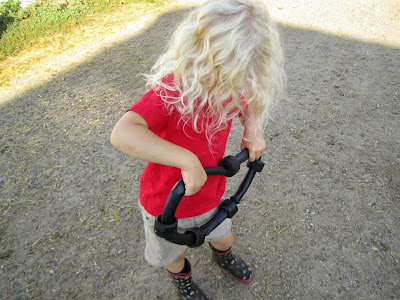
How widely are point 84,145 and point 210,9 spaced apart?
223 cm

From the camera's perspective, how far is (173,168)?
1.24 m

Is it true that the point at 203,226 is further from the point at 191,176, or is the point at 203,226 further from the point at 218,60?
the point at 218,60

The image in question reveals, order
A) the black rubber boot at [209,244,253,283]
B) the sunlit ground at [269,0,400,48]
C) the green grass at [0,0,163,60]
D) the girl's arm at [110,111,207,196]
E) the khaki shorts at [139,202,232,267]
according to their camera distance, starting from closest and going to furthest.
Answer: the girl's arm at [110,111,207,196] → the khaki shorts at [139,202,232,267] → the black rubber boot at [209,244,253,283] → the green grass at [0,0,163,60] → the sunlit ground at [269,0,400,48]

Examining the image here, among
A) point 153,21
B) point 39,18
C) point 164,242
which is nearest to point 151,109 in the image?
point 164,242

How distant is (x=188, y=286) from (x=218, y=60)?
135 centimetres

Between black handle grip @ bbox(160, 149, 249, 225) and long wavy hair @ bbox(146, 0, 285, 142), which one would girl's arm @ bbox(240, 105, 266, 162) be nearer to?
black handle grip @ bbox(160, 149, 249, 225)

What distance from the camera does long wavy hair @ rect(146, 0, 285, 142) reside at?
3.22ft

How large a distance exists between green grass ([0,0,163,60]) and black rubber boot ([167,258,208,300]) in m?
3.98

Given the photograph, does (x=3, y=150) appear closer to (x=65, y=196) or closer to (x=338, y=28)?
(x=65, y=196)

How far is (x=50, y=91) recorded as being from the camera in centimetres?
351

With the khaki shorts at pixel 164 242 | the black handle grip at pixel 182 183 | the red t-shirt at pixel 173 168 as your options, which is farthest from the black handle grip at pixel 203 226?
the khaki shorts at pixel 164 242

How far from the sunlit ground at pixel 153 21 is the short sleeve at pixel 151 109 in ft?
10.4

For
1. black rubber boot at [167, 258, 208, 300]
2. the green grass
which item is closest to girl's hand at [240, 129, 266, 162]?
black rubber boot at [167, 258, 208, 300]

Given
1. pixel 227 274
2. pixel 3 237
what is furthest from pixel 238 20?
pixel 3 237
